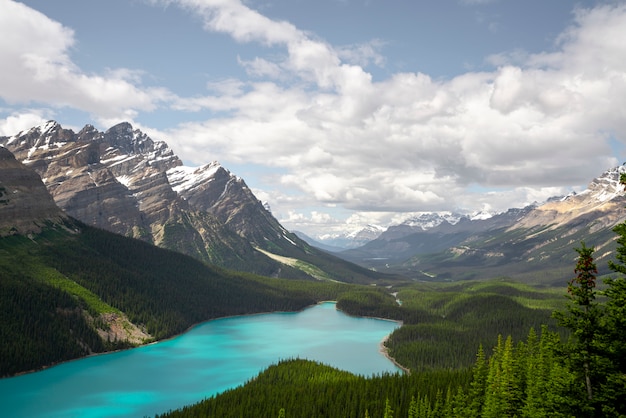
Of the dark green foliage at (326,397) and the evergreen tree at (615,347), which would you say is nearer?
the evergreen tree at (615,347)

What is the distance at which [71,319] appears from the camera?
188m

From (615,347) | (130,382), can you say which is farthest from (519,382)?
(130,382)

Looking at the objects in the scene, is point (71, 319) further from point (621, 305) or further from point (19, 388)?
point (621, 305)

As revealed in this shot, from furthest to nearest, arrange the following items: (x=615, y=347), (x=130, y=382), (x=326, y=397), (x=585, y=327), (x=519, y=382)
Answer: (x=130, y=382)
(x=326, y=397)
(x=519, y=382)
(x=585, y=327)
(x=615, y=347)

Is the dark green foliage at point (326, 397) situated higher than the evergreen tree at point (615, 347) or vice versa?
the evergreen tree at point (615, 347)

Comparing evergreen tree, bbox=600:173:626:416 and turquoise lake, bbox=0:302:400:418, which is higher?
evergreen tree, bbox=600:173:626:416

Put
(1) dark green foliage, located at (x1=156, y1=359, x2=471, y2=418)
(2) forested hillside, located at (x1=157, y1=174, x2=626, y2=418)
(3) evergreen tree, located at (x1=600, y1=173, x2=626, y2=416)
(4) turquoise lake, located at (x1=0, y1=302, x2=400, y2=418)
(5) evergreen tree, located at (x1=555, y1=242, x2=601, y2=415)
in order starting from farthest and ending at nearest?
(4) turquoise lake, located at (x1=0, y1=302, x2=400, y2=418)
(1) dark green foliage, located at (x1=156, y1=359, x2=471, y2=418)
(5) evergreen tree, located at (x1=555, y1=242, x2=601, y2=415)
(2) forested hillside, located at (x1=157, y1=174, x2=626, y2=418)
(3) evergreen tree, located at (x1=600, y1=173, x2=626, y2=416)

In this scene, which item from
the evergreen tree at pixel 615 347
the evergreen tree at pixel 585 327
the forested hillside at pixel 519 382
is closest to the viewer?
A: the evergreen tree at pixel 615 347

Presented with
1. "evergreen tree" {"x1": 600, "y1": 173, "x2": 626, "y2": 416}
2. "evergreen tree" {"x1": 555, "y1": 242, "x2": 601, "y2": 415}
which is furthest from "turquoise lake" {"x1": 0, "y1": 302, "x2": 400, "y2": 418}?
"evergreen tree" {"x1": 600, "y1": 173, "x2": 626, "y2": 416}

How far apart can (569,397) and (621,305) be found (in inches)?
318

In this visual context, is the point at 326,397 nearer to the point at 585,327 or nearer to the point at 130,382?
the point at 130,382

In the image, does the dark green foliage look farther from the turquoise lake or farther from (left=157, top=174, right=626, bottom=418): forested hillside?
the turquoise lake

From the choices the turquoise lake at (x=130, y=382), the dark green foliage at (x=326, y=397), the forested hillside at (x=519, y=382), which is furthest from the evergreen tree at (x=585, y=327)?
the turquoise lake at (x=130, y=382)

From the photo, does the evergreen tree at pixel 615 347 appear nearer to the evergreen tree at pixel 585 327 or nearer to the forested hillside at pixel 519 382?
the forested hillside at pixel 519 382
